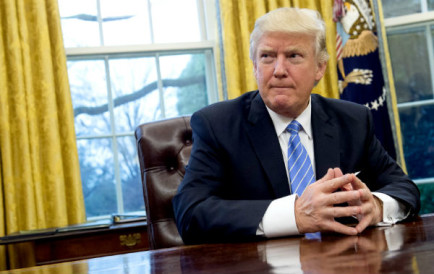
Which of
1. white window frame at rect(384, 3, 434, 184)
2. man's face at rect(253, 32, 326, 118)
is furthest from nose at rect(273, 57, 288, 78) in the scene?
white window frame at rect(384, 3, 434, 184)

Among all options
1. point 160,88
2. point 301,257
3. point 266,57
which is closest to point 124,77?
point 160,88

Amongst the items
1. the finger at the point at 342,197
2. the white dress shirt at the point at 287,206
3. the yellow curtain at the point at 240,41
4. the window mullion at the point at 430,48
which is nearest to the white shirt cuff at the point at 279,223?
the white dress shirt at the point at 287,206

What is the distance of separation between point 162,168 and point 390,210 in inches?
36.3

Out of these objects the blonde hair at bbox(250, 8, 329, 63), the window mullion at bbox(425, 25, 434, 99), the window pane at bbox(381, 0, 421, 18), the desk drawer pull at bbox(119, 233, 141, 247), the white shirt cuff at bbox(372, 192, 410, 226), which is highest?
the window pane at bbox(381, 0, 421, 18)

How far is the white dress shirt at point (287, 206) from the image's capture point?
4.44 feet

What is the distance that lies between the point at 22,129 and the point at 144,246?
1115 millimetres

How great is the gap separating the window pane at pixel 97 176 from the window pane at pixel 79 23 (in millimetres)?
708

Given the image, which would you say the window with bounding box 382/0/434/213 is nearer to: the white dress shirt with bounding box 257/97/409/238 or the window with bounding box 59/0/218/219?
the window with bounding box 59/0/218/219

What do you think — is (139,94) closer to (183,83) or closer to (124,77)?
(124,77)

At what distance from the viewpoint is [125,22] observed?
3844 millimetres

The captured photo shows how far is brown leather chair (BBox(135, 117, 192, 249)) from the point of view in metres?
2.02

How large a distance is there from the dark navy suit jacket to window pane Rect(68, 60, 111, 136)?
1.96m

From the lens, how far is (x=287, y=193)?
1646 mm

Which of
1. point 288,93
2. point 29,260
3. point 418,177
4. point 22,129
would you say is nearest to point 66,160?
point 22,129
